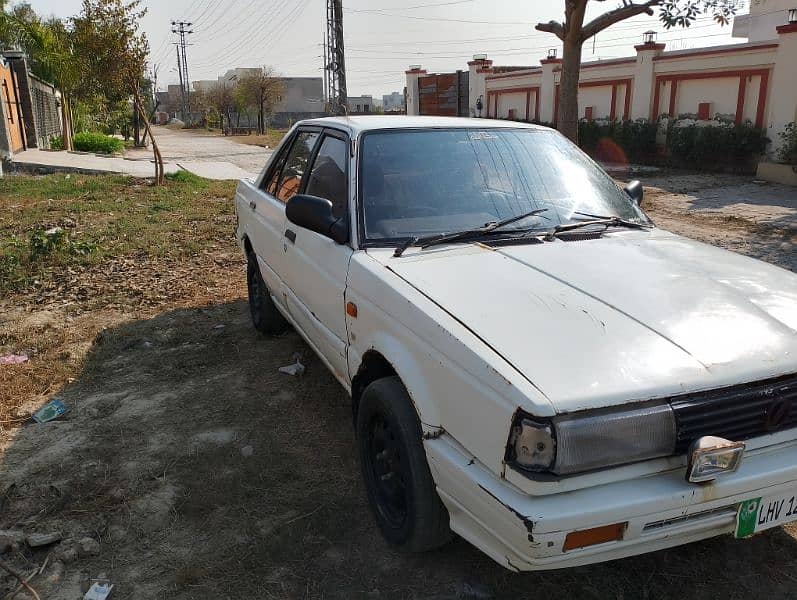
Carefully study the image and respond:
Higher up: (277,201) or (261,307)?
(277,201)

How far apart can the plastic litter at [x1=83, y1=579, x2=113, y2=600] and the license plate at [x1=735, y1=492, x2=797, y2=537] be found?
229 centimetres

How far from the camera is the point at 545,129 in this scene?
13.2ft

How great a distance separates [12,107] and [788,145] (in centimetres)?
2128

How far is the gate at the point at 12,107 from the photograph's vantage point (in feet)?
60.9

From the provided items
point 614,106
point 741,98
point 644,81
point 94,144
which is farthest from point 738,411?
point 94,144

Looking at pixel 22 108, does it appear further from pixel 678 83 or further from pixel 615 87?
pixel 678 83

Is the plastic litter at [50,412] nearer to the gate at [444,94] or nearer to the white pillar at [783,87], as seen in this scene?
the white pillar at [783,87]

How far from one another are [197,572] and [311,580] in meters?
0.47

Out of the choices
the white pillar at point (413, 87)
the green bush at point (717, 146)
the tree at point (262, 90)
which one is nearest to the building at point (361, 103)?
the tree at point (262, 90)

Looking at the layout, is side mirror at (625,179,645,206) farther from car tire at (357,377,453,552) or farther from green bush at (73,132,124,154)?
green bush at (73,132,124,154)

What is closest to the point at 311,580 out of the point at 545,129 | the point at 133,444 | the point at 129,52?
the point at 133,444

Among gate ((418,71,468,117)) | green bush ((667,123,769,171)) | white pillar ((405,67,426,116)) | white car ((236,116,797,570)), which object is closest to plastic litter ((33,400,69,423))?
white car ((236,116,797,570))

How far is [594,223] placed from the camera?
3.33m

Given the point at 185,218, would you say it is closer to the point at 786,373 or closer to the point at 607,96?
the point at 786,373
